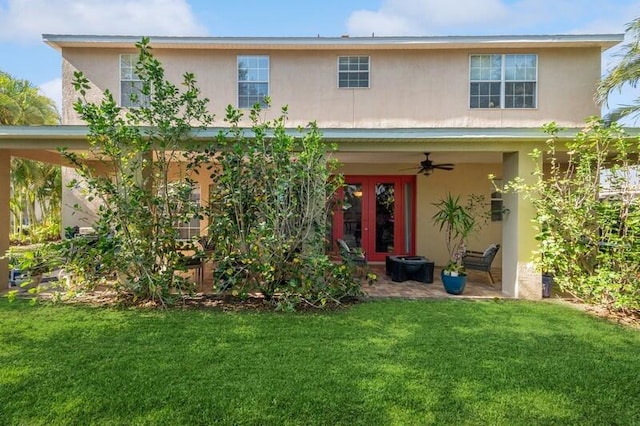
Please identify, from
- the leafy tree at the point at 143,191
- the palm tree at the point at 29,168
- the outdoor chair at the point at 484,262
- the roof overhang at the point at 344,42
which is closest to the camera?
the leafy tree at the point at 143,191

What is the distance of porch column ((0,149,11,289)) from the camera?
25.5ft

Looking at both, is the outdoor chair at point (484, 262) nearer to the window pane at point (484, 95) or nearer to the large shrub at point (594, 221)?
the large shrub at point (594, 221)

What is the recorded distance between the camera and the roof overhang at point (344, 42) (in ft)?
34.0

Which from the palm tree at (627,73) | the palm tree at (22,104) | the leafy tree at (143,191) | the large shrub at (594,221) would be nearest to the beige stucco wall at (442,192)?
the palm tree at (627,73)

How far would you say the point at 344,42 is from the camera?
1051 centimetres

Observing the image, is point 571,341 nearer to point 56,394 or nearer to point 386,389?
point 386,389

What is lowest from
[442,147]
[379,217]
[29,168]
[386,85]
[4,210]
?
[379,217]

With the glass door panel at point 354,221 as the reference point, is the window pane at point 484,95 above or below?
above

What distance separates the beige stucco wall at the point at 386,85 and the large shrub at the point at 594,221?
163 inches

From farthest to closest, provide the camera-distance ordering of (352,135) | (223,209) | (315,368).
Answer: (352,135)
(223,209)
(315,368)

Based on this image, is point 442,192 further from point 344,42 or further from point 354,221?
point 344,42

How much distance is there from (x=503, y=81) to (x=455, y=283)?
6639 millimetres

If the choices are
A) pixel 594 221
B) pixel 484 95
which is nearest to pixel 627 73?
pixel 484 95

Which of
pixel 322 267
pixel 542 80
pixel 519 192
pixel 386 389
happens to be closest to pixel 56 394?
pixel 386 389
